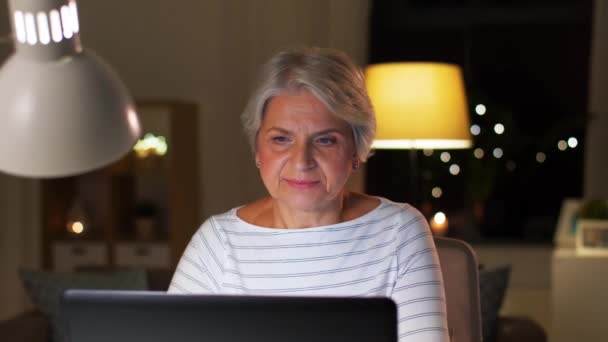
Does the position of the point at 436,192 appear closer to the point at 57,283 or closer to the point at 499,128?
the point at 499,128

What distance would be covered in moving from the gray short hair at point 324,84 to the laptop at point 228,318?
0.73 meters

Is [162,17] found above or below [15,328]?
above

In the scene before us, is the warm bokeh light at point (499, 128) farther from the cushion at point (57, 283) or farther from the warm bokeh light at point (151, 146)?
the cushion at point (57, 283)

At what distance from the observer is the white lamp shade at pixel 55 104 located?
94cm

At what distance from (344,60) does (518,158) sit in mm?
4065

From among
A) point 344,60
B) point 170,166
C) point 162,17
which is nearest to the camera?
point 344,60

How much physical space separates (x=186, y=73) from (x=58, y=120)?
15.5 feet

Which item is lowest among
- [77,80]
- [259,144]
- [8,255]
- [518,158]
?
[8,255]

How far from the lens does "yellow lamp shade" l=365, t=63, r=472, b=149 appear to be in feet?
12.1

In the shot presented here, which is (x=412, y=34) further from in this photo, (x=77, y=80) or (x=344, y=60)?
(x=77, y=80)

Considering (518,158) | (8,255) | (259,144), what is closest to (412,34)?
(518,158)

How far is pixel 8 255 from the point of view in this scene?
5.61 metres

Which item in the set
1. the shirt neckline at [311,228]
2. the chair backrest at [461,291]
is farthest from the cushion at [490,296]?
the shirt neckline at [311,228]

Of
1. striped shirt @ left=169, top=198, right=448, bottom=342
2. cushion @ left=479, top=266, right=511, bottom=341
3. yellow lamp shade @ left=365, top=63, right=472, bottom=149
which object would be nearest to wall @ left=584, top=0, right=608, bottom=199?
yellow lamp shade @ left=365, top=63, right=472, bottom=149
